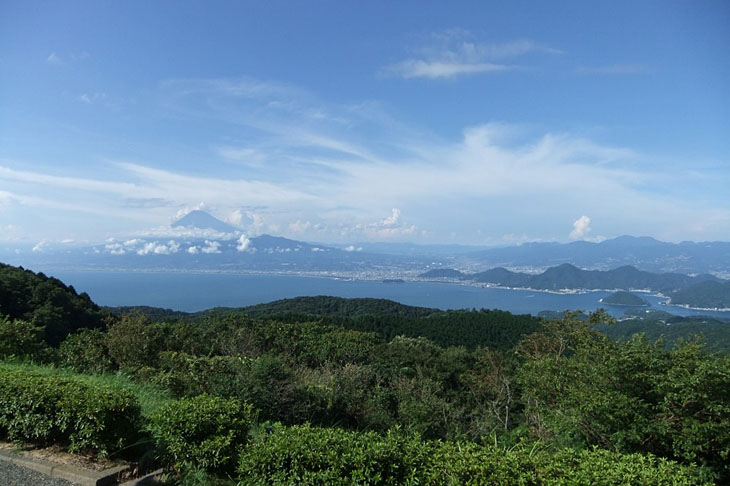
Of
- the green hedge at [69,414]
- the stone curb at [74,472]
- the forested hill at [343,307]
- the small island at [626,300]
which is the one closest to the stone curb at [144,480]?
the stone curb at [74,472]

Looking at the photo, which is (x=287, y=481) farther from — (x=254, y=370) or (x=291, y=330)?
(x=291, y=330)

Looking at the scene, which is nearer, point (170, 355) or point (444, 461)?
point (444, 461)

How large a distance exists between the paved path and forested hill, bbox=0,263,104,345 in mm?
17233

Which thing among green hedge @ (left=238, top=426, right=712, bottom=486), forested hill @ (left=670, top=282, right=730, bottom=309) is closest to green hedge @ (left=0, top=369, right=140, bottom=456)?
green hedge @ (left=238, top=426, right=712, bottom=486)

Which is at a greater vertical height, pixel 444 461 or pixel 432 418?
pixel 444 461

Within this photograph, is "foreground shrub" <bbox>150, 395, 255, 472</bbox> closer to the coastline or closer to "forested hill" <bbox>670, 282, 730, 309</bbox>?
"forested hill" <bbox>670, 282, 730, 309</bbox>

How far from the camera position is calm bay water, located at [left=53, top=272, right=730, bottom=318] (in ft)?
326

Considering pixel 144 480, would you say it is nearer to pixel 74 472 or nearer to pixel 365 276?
pixel 74 472

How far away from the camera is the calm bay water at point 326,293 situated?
326ft

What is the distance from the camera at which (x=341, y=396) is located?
20.2ft

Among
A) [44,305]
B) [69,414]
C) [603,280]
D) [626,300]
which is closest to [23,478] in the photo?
[69,414]

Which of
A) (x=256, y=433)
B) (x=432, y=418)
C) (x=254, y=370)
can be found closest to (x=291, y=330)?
(x=432, y=418)

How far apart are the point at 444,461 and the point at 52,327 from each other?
2114 centimetres

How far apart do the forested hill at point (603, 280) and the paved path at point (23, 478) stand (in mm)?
152636
